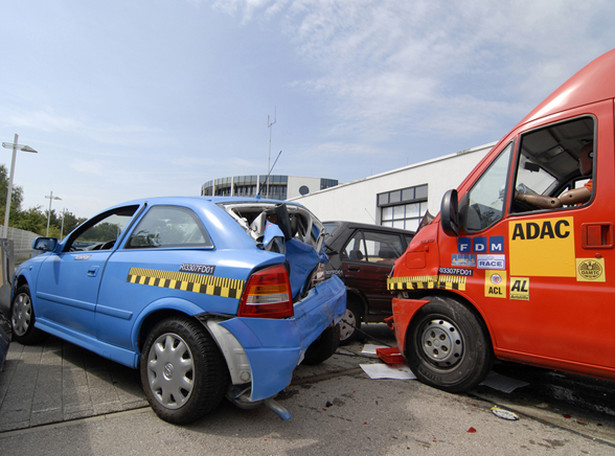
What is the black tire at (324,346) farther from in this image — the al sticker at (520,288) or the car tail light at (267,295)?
the al sticker at (520,288)

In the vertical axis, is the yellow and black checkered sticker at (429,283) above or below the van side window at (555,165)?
below

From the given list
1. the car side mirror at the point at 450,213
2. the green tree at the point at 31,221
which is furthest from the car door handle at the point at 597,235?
the green tree at the point at 31,221

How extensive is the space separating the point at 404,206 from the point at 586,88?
14.3 metres

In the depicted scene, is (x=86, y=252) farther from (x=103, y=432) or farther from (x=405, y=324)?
(x=405, y=324)

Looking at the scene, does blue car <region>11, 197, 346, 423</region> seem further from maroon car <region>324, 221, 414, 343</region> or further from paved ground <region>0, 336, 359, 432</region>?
maroon car <region>324, 221, 414, 343</region>

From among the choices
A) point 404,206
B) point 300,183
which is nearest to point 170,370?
point 404,206

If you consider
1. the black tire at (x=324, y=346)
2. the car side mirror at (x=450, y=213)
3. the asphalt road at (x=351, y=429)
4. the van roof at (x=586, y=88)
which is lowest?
the asphalt road at (x=351, y=429)

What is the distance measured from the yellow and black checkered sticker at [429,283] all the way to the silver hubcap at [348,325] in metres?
1.11

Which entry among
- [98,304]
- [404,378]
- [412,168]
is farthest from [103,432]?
[412,168]

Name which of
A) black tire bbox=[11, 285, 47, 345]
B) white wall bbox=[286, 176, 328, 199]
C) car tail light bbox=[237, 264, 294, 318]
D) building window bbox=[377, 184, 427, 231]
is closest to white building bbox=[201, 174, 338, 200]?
white wall bbox=[286, 176, 328, 199]

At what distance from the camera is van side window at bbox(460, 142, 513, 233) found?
3.21 meters

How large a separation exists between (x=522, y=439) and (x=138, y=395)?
287 centimetres

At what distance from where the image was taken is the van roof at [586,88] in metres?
2.72

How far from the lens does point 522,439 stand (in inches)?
102
